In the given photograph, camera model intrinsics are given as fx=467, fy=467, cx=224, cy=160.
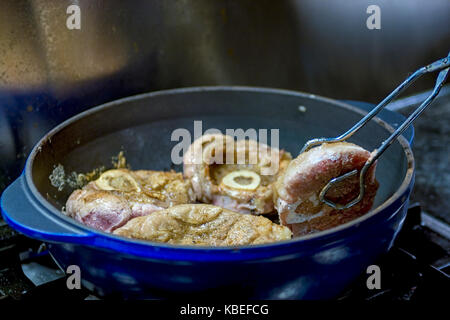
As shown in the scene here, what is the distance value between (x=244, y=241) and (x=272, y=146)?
741 mm

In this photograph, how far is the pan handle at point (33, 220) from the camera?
38.8 inches

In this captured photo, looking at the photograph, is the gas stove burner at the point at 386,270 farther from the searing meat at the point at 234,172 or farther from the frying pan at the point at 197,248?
the searing meat at the point at 234,172

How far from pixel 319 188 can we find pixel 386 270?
1.27ft

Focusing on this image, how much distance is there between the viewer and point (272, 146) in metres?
1.82

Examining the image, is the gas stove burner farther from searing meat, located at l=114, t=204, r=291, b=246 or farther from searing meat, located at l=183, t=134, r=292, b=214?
searing meat, located at l=183, t=134, r=292, b=214

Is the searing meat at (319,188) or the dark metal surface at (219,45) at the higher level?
the dark metal surface at (219,45)

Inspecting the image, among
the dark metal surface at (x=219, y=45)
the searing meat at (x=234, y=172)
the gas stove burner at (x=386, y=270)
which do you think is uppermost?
the dark metal surface at (x=219, y=45)

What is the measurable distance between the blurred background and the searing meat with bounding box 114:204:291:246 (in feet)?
2.38

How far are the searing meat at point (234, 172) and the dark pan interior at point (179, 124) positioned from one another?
192mm

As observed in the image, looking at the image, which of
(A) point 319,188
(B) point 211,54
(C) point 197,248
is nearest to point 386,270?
(A) point 319,188

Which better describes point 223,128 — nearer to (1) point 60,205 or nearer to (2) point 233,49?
(2) point 233,49

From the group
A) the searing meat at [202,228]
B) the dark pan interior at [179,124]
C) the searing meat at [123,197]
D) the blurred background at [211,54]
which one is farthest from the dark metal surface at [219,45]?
the searing meat at [202,228]
